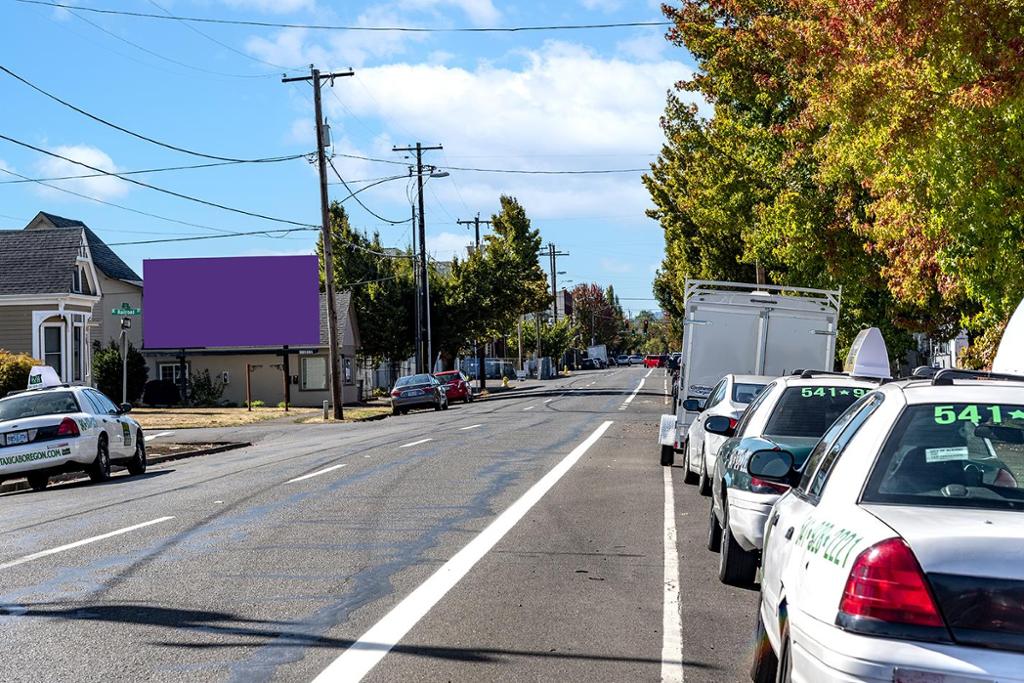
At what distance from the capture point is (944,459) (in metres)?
4.94

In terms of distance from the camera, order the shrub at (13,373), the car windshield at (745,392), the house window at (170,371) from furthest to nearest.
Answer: the house window at (170,371), the shrub at (13,373), the car windshield at (745,392)

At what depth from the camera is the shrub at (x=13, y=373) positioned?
34.3m

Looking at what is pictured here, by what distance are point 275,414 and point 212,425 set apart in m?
6.67

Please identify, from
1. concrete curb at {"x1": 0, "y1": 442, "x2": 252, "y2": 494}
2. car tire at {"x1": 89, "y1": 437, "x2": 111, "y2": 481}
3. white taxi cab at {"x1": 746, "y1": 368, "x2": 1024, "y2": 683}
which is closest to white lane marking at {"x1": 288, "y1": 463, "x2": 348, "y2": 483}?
car tire at {"x1": 89, "y1": 437, "x2": 111, "y2": 481}

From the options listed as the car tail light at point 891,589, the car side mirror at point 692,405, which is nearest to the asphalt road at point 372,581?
the car side mirror at point 692,405

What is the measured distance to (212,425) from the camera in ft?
133

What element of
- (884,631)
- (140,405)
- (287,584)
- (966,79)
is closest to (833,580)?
(884,631)

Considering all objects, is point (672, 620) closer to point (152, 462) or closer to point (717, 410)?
point (717, 410)

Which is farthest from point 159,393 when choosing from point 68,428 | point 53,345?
point 68,428

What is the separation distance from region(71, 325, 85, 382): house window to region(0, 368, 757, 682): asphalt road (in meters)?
27.3

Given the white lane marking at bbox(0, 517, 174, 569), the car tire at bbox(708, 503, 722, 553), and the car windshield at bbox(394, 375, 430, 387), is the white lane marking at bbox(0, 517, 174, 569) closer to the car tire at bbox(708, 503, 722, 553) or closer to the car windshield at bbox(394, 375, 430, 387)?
the car tire at bbox(708, 503, 722, 553)

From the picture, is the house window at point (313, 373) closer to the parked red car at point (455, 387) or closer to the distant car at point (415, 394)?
the parked red car at point (455, 387)

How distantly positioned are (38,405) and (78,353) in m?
26.1

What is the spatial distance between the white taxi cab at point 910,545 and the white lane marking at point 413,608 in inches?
86.3
